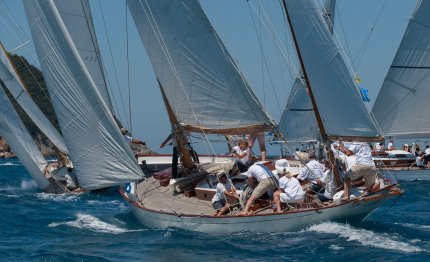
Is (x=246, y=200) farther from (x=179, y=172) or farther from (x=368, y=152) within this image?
(x=179, y=172)

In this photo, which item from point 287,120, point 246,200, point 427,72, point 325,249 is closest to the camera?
point 325,249

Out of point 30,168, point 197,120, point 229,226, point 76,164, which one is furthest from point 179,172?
point 30,168

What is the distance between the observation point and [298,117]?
46.0 m

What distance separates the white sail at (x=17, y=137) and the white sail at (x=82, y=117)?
13440 millimetres

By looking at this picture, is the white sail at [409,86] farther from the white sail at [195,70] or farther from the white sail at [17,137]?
the white sail at [17,137]

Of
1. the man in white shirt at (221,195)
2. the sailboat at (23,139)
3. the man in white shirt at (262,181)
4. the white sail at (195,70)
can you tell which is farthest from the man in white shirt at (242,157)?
the sailboat at (23,139)

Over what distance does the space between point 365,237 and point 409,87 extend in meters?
19.0

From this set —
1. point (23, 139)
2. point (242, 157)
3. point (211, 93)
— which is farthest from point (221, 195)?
point (23, 139)

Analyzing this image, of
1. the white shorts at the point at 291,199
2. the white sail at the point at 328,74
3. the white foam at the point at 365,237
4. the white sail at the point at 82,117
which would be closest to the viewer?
the white foam at the point at 365,237

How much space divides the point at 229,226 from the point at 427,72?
62.5 feet

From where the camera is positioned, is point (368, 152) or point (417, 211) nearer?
point (368, 152)

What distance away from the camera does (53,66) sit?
23016 millimetres

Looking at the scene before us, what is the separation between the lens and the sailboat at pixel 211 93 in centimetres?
2030

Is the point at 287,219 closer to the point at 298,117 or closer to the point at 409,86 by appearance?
the point at 409,86
